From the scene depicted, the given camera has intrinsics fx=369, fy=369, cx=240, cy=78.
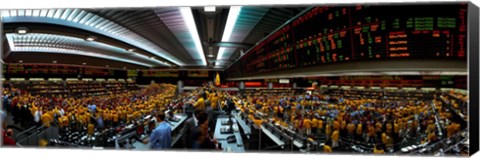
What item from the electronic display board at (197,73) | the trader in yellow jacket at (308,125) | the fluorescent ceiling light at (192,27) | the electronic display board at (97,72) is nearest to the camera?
the trader in yellow jacket at (308,125)

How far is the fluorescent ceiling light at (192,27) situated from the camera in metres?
7.73

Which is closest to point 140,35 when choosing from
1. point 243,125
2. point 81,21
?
point 81,21

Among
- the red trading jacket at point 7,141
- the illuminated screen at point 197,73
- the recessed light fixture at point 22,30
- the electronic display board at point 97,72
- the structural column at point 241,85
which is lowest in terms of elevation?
the red trading jacket at point 7,141

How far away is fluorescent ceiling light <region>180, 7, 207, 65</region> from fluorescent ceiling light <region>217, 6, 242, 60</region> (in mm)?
565

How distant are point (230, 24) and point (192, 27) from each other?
4.96ft

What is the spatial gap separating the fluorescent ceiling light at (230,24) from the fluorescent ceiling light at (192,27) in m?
0.56

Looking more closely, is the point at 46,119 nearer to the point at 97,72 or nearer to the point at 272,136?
the point at 97,72

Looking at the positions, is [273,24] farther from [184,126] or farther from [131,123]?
[131,123]

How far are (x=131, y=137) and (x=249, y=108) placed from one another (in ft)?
11.3

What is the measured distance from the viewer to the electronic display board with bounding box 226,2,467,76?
19.5 ft

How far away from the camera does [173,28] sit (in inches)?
383

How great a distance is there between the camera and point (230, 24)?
8359 mm

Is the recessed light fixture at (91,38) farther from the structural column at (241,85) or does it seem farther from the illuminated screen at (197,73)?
the structural column at (241,85)

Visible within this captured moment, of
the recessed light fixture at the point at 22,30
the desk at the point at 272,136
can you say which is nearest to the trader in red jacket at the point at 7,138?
the recessed light fixture at the point at 22,30
